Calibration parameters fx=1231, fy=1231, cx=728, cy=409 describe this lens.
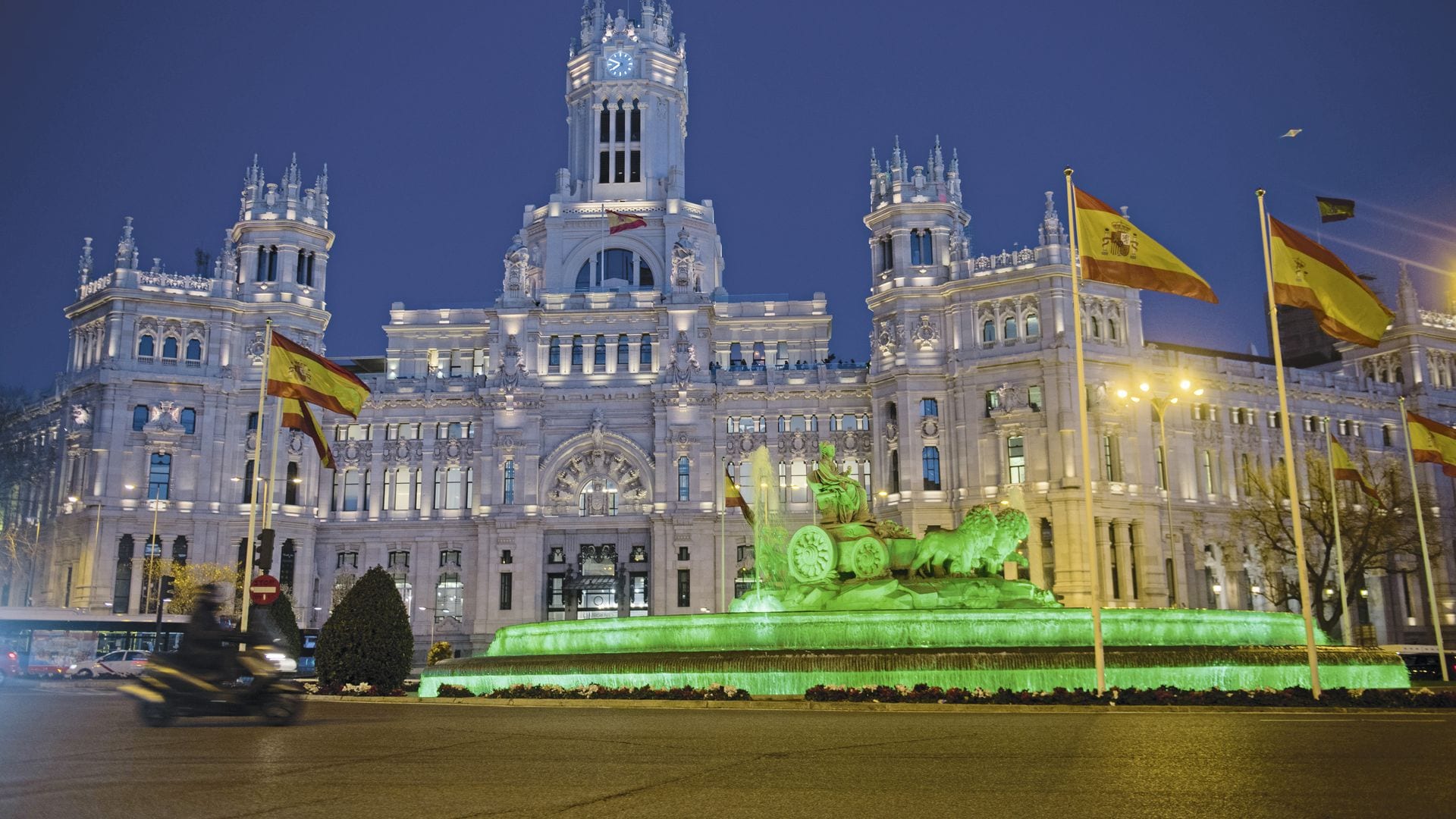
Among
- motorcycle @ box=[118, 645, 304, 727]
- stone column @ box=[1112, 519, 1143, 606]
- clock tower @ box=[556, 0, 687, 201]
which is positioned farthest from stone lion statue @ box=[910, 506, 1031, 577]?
clock tower @ box=[556, 0, 687, 201]

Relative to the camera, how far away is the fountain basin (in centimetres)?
2967

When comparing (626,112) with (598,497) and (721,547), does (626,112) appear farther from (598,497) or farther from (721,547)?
(721,547)

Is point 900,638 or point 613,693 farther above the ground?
point 900,638

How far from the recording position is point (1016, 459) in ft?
264

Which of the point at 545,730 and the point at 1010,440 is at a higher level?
the point at 1010,440

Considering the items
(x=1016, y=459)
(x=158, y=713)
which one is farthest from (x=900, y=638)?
(x=1016, y=459)

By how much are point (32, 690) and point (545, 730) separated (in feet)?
85.7

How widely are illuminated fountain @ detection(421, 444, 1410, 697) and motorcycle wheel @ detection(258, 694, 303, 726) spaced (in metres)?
11.2

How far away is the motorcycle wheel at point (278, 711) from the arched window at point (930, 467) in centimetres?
6367

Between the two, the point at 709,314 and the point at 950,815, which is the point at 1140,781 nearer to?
the point at 950,815

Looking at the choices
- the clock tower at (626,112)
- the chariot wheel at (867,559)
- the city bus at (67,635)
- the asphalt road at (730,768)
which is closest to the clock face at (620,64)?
the clock tower at (626,112)

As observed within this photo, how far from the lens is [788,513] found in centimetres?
8994

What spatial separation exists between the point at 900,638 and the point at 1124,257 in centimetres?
1142

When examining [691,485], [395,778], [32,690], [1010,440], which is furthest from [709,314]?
[395,778]
